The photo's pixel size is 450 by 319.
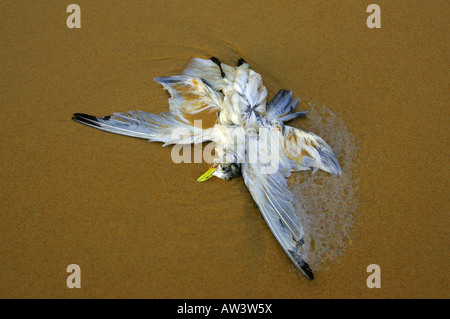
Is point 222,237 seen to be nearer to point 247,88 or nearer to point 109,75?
point 247,88

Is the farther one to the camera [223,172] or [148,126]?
[148,126]

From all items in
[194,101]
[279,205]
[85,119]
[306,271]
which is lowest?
→ [306,271]

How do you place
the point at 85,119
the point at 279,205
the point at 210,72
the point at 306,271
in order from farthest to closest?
the point at 210,72 → the point at 85,119 → the point at 279,205 → the point at 306,271

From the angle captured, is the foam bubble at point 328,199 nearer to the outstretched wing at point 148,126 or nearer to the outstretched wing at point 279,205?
the outstretched wing at point 279,205

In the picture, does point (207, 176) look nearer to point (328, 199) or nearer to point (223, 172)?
point (223, 172)

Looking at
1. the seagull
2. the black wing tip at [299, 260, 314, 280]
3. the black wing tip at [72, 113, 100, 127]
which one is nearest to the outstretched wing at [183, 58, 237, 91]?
the seagull

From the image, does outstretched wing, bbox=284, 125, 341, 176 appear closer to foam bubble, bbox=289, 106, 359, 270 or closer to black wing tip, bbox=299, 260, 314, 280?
foam bubble, bbox=289, 106, 359, 270

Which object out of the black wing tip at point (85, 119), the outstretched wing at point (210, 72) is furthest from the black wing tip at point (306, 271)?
the black wing tip at point (85, 119)

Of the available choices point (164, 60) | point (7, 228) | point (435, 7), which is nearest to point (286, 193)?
point (164, 60)

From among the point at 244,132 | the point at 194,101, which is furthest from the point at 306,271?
the point at 194,101
